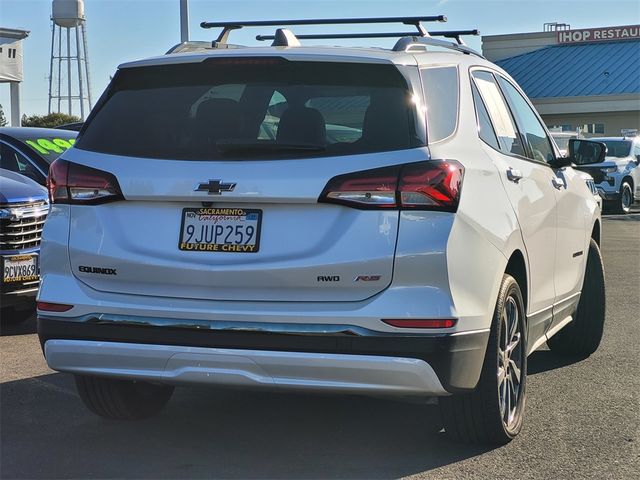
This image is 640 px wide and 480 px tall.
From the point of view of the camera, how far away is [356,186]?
3.79 metres

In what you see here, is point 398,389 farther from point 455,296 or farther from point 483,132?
point 483,132

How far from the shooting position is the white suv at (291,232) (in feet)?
12.4

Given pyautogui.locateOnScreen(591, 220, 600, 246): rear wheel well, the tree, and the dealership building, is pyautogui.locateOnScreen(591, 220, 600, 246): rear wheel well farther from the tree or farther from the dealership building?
the tree

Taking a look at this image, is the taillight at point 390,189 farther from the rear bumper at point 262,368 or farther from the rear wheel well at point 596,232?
the rear wheel well at point 596,232

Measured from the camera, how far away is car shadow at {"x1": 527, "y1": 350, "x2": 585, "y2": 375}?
6.28 metres

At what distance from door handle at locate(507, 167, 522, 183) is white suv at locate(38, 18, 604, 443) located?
0.04 metres

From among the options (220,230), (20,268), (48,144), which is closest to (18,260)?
(20,268)

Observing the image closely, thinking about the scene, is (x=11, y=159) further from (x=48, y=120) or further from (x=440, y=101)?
(x=48, y=120)

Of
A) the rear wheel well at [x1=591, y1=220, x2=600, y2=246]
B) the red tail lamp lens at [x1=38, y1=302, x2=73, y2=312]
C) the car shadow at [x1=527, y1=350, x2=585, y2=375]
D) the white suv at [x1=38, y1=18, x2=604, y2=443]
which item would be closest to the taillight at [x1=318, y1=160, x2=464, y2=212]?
the white suv at [x1=38, y1=18, x2=604, y2=443]

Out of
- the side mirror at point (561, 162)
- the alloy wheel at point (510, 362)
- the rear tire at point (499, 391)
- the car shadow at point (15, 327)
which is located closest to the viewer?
the rear tire at point (499, 391)

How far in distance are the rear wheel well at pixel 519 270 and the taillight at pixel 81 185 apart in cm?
188

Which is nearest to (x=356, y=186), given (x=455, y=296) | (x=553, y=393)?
(x=455, y=296)

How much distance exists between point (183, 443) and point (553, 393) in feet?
7.53

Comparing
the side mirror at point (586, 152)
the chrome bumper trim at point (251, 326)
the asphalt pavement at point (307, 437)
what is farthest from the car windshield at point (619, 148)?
the chrome bumper trim at point (251, 326)
